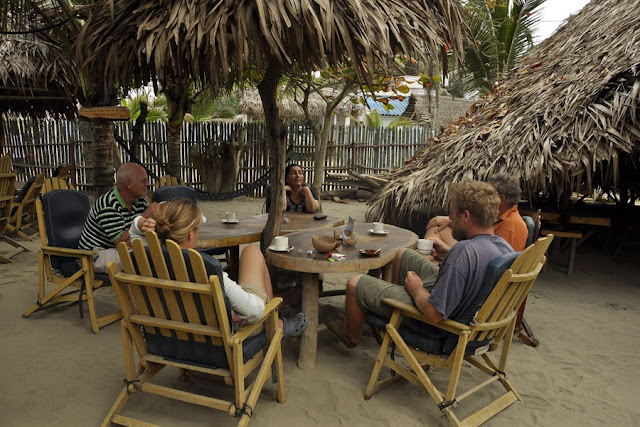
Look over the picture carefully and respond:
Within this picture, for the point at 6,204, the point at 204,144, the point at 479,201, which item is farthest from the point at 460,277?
the point at 204,144

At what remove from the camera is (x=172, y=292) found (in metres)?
2.10

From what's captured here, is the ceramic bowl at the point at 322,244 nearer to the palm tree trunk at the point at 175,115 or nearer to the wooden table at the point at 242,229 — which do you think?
the wooden table at the point at 242,229

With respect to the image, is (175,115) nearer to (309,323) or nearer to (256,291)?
(309,323)

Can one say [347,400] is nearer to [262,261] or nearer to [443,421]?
[443,421]

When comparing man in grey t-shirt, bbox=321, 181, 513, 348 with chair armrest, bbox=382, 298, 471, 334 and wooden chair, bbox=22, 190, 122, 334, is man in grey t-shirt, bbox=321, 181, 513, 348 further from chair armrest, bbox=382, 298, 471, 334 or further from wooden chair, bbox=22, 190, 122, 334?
wooden chair, bbox=22, 190, 122, 334

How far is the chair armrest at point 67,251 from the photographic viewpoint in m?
3.43

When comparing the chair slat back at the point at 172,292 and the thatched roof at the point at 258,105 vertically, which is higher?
the thatched roof at the point at 258,105

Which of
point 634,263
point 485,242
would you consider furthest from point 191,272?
point 634,263

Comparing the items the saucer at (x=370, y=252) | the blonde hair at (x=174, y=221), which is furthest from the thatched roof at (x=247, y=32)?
the saucer at (x=370, y=252)

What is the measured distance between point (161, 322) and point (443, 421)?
159cm

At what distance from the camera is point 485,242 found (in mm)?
2363

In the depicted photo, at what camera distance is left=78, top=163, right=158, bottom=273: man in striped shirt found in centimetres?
348

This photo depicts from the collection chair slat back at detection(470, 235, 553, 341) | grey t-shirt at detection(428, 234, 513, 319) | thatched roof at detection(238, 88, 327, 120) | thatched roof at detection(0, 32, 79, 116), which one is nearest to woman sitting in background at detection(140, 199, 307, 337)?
grey t-shirt at detection(428, 234, 513, 319)

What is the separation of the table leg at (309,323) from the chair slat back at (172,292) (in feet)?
2.96
